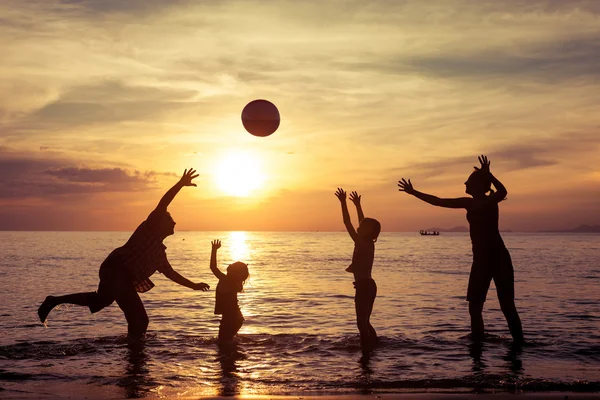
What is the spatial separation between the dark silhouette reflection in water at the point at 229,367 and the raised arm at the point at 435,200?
3980 mm

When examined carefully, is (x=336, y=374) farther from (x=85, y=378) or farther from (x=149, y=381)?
(x=85, y=378)

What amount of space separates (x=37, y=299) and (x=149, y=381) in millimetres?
13993

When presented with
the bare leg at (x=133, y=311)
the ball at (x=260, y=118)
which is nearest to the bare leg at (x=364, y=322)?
the bare leg at (x=133, y=311)

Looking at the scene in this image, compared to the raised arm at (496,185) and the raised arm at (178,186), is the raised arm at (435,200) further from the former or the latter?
the raised arm at (178,186)

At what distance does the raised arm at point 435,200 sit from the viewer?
9.94m

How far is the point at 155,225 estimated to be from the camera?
32.7 feet

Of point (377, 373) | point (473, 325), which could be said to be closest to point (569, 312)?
point (473, 325)

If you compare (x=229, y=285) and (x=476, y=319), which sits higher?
(x=229, y=285)

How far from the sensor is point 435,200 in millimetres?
10336

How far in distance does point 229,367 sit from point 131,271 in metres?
2.32

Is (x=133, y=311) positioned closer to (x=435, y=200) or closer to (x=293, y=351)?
(x=293, y=351)

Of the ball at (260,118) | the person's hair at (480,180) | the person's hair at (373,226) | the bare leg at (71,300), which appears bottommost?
the bare leg at (71,300)

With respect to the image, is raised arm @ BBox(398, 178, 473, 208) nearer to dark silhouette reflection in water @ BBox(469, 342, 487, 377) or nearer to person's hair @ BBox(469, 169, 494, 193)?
person's hair @ BBox(469, 169, 494, 193)

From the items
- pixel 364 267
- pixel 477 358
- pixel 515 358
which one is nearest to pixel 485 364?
pixel 477 358
